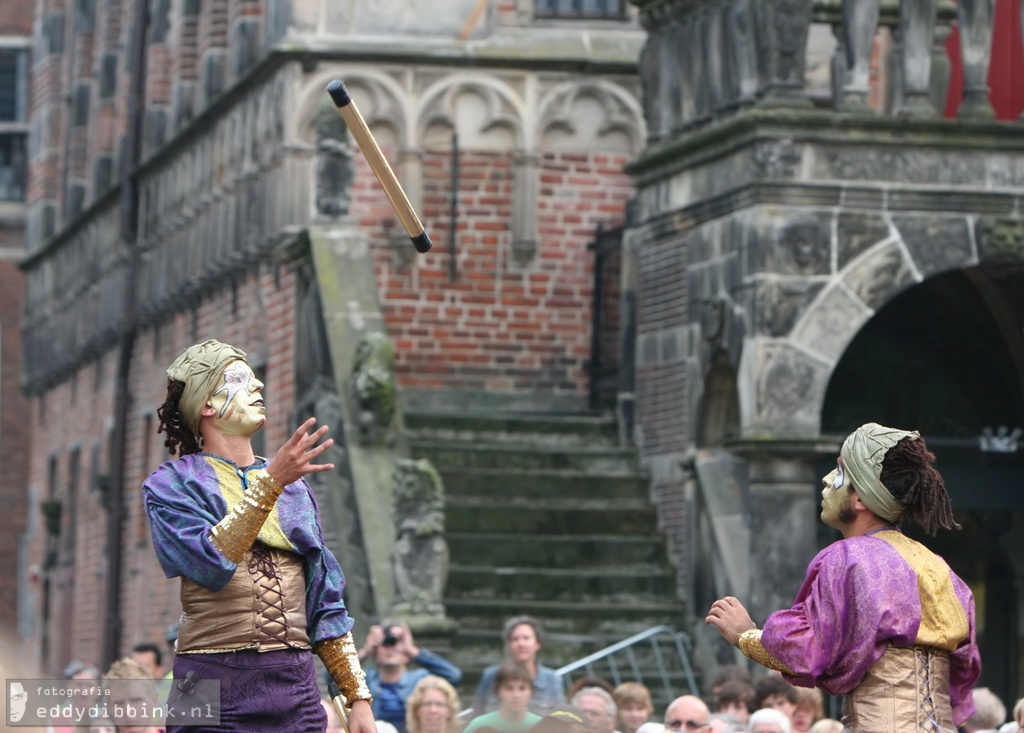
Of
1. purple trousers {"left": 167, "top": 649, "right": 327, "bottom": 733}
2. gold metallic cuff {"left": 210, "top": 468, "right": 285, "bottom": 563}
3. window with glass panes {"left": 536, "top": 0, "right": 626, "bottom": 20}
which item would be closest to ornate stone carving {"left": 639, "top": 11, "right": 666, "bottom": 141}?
window with glass panes {"left": 536, "top": 0, "right": 626, "bottom": 20}

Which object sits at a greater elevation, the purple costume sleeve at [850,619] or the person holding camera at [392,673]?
the purple costume sleeve at [850,619]

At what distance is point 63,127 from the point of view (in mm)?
35219

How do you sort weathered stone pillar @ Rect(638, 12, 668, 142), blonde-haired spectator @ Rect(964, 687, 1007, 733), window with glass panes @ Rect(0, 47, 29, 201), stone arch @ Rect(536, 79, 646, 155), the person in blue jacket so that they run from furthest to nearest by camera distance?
window with glass panes @ Rect(0, 47, 29, 201) < stone arch @ Rect(536, 79, 646, 155) < weathered stone pillar @ Rect(638, 12, 668, 142) < the person in blue jacket < blonde-haired spectator @ Rect(964, 687, 1007, 733)

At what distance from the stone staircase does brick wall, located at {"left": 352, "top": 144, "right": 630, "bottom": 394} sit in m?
2.40

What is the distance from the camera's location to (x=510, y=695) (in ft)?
42.4

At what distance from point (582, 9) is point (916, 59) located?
652cm

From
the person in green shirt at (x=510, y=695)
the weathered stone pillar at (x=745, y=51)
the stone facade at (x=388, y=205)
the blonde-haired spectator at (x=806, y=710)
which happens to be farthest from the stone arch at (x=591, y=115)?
the blonde-haired spectator at (x=806, y=710)

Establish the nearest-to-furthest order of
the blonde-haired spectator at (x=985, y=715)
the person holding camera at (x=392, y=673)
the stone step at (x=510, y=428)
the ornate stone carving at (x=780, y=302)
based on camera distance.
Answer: the blonde-haired spectator at (x=985, y=715) → the person holding camera at (x=392, y=673) → the ornate stone carving at (x=780, y=302) → the stone step at (x=510, y=428)

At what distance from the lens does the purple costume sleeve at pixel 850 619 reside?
823 cm

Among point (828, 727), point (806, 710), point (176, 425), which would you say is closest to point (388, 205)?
point (806, 710)

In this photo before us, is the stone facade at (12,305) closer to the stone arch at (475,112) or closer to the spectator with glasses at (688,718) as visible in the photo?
the stone arch at (475,112)

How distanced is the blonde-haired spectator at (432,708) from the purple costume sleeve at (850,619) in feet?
14.9

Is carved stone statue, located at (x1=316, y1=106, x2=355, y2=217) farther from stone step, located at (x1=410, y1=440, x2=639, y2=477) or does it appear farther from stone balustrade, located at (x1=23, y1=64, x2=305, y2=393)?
stone balustrade, located at (x1=23, y1=64, x2=305, y2=393)

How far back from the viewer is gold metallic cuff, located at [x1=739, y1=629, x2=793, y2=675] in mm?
8359
